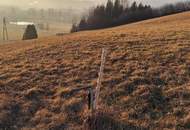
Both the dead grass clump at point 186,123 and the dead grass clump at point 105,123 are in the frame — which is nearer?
the dead grass clump at point 186,123

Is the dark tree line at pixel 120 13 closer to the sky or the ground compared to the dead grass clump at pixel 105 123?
closer to the sky

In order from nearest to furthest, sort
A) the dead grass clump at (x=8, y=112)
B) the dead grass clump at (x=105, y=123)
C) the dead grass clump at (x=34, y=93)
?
the dead grass clump at (x=105, y=123)
the dead grass clump at (x=8, y=112)
the dead grass clump at (x=34, y=93)

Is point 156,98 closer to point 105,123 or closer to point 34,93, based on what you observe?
point 105,123

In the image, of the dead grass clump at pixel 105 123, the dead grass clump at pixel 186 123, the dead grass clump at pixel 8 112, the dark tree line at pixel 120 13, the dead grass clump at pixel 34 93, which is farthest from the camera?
the dark tree line at pixel 120 13

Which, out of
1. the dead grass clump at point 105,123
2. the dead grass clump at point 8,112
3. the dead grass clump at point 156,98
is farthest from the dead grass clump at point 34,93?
the dead grass clump at point 156,98

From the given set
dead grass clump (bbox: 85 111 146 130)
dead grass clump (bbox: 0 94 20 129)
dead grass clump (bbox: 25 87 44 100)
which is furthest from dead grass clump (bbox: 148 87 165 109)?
dead grass clump (bbox: 0 94 20 129)

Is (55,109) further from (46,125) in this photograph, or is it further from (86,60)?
(86,60)

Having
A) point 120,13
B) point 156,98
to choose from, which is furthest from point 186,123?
point 120,13

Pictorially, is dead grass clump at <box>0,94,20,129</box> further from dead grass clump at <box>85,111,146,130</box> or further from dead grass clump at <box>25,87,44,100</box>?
dead grass clump at <box>85,111,146,130</box>

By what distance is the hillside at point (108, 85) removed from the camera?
8625 mm

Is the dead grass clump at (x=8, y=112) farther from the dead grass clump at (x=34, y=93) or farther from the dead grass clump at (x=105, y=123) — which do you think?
the dead grass clump at (x=105, y=123)

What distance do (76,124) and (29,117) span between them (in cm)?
141

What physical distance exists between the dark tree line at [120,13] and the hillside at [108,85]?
48.7 m

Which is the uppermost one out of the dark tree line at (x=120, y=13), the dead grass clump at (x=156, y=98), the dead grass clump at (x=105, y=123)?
the dark tree line at (x=120, y=13)
